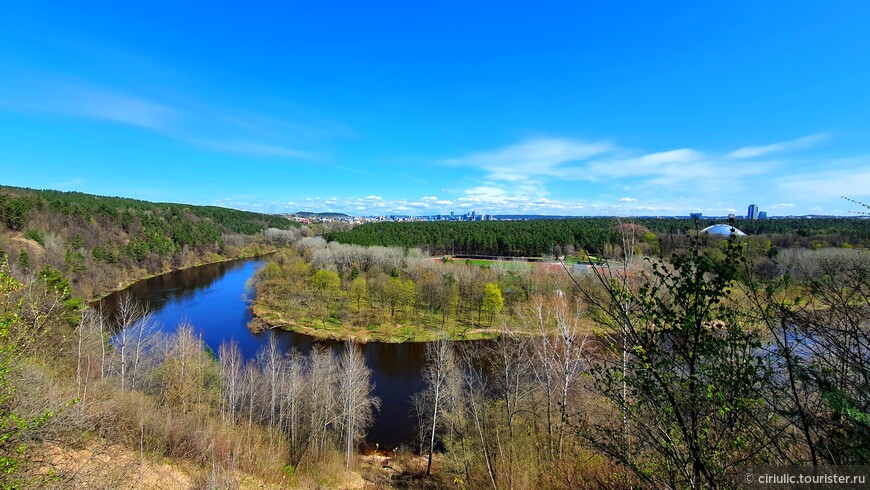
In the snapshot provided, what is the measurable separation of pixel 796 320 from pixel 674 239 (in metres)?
1.07

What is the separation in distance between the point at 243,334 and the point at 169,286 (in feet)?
77.1

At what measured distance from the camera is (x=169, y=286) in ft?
141

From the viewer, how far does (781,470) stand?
8.15 feet

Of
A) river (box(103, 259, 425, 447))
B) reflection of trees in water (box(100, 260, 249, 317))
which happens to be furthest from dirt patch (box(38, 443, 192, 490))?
reflection of trees in water (box(100, 260, 249, 317))

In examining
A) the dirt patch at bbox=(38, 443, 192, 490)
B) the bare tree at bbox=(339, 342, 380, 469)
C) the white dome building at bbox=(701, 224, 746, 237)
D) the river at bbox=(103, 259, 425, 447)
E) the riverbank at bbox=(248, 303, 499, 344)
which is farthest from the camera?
the riverbank at bbox=(248, 303, 499, 344)

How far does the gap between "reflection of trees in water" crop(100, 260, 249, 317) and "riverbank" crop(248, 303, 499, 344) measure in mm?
10416

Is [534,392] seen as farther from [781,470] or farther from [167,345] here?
[167,345]

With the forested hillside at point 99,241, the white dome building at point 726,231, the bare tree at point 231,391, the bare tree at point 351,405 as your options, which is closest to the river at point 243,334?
the bare tree at point 351,405

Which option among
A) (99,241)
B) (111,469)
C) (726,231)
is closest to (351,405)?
(111,469)

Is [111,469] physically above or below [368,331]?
above

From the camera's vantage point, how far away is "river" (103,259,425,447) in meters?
16.8

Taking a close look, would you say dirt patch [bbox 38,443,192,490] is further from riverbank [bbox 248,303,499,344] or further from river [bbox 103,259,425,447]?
riverbank [bbox 248,303,499,344]

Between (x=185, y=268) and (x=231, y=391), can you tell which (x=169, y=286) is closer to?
(x=185, y=268)

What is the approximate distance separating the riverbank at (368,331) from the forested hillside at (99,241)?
1397 centimetres
